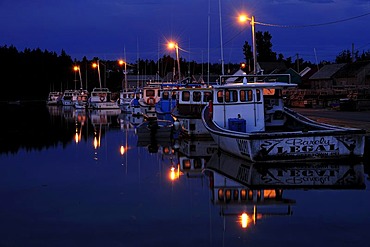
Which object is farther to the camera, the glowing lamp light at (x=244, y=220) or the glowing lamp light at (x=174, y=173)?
the glowing lamp light at (x=174, y=173)

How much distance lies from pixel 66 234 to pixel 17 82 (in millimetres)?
149230

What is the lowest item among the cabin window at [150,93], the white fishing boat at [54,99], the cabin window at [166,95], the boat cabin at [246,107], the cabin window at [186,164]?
the cabin window at [186,164]

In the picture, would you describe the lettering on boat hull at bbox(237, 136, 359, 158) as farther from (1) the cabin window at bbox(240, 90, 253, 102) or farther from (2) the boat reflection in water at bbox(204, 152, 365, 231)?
(1) the cabin window at bbox(240, 90, 253, 102)

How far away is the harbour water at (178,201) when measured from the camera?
38.1 ft

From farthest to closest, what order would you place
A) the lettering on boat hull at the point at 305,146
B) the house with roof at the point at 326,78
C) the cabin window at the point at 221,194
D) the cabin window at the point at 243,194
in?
the house with roof at the point at 326,78
the lettering on boat hull at the point at 305,146
the cabin window at the point at 221,194
the cabin window at the point at 243,194

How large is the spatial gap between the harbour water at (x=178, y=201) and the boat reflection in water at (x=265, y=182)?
3 cm

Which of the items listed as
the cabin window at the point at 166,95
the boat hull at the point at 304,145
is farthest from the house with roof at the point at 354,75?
the boat hull at the point at 304,145

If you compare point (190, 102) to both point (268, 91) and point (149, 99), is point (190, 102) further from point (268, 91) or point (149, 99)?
point (149, 99)

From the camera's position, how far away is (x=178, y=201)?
1516 centimetres

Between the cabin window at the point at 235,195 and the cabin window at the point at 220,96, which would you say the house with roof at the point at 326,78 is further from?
the cabin window at the point at 235,195

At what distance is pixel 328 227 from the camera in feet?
40.1

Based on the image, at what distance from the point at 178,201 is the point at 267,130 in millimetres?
10626

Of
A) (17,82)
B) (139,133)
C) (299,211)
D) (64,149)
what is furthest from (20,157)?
(17,82)

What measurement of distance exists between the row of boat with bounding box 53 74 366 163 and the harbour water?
556 mm
